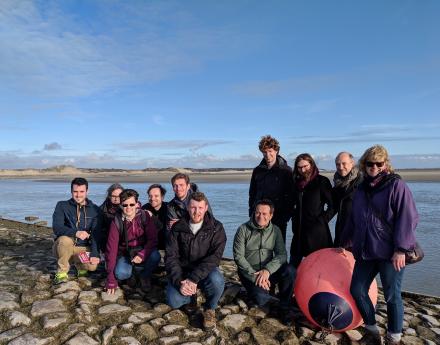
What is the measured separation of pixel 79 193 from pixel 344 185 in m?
4.13

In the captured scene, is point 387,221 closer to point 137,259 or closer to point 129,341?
point 129,341

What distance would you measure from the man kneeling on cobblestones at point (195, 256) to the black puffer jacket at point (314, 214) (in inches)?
48.5

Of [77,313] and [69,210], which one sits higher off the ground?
[69,210]

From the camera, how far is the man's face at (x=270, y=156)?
6062mm

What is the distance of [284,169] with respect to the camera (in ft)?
19.9

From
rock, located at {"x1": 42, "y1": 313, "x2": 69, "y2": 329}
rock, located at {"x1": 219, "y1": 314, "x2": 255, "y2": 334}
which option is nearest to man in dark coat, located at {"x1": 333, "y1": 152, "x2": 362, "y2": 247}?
rock, located at {"x1": 219, "y1": 314, "x2": 255, "y2": 334}

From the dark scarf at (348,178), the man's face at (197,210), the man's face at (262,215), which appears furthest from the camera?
the dark scarf at (348,178)

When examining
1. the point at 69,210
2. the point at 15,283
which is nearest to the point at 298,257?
the point at 69,210

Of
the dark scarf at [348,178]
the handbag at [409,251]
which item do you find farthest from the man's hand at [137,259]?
the handbag at [409,251]

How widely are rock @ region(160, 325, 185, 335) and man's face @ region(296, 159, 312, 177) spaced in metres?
2.66

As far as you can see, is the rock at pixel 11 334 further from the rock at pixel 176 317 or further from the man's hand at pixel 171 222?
the man's hand at pixel 171 222

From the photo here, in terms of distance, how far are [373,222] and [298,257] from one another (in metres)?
1.84

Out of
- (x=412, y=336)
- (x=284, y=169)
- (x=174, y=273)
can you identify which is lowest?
(x=412, y=336)

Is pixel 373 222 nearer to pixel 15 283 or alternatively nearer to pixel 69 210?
pixel 69 210
